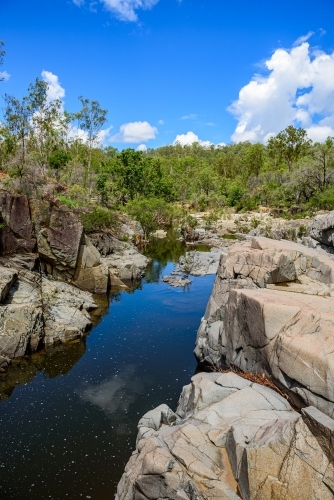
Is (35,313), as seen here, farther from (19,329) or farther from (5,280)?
(5,280)

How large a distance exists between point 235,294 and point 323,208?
41575 mm

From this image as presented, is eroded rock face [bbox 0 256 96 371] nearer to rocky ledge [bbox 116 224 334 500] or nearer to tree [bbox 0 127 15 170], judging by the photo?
rocky ledge [bbox 116 224 334 500]

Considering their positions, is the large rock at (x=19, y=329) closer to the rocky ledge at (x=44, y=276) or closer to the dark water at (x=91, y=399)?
the rocky ledge at (x=44, y=276)

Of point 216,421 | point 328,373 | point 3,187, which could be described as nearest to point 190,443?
point 216,421

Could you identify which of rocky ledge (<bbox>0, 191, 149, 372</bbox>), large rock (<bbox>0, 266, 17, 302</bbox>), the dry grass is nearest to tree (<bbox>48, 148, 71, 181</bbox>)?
rocky ledge (<bbox>0, 191, 149, 372</bbox>)

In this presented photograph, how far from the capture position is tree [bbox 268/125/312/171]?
70.2 m

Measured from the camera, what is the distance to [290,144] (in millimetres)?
71812

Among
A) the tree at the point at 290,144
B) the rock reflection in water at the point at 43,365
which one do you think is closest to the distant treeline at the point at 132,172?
the tree at the point at 290,144

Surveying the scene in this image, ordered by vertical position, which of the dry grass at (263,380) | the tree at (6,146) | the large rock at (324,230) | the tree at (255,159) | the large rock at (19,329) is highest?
the tree at (255,159)

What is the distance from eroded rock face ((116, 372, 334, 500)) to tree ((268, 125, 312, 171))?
70.5m

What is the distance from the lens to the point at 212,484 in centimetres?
693

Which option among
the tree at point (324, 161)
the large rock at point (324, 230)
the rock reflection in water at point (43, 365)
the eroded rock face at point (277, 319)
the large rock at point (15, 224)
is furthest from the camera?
the tree at point (324, 161)

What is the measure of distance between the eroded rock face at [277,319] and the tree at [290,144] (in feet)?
199

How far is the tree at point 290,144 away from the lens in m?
70.2
